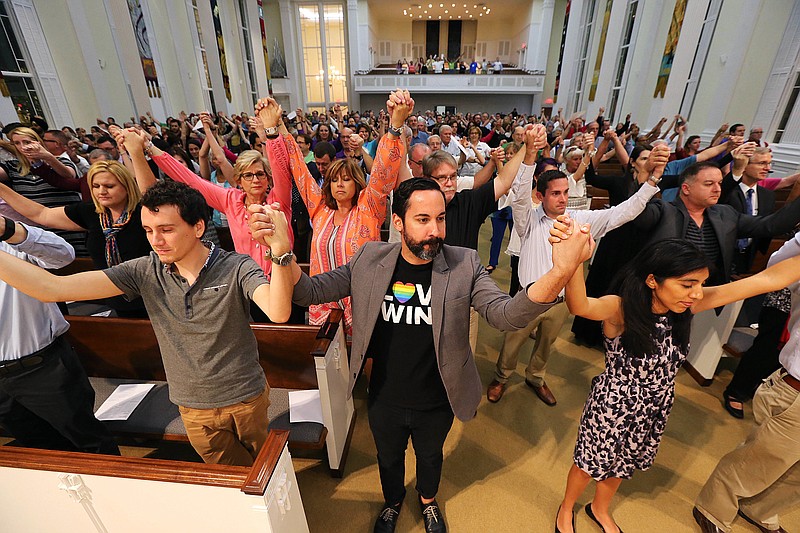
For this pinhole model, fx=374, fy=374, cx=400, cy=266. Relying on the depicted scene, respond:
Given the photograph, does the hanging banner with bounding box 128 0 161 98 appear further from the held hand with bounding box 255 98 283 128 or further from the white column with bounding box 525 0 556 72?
the white column with bounding box 525 0 556 72

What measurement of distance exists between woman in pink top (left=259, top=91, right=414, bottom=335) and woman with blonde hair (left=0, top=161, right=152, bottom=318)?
2.66ft

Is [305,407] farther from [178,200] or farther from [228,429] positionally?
[178,200]

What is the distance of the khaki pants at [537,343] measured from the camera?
8.55ft

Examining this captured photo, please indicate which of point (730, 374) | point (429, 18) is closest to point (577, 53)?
point (429, 18)

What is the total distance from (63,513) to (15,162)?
3.52 m

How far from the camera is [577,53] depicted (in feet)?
51.5

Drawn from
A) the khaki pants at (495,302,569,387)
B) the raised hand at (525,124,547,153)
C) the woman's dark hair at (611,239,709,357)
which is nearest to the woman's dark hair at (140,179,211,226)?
the raised hand at (525,124,547,153)

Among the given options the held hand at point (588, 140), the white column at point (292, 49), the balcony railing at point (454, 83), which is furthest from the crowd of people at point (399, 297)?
the white column at point (292, 49)

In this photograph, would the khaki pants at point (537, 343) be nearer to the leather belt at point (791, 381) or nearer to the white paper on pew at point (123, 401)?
the leather belt at point (791, 381)

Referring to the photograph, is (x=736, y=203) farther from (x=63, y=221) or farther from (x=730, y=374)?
(x=63, y=221)

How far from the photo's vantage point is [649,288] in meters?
1.48

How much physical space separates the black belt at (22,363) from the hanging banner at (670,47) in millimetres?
12388

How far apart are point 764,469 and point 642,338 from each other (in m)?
0.98

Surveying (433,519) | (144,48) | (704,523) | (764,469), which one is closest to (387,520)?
(433,519)
